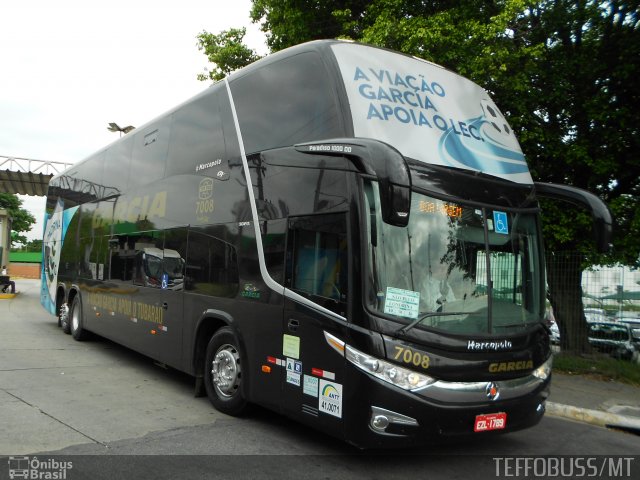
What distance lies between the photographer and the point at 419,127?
5277 mm

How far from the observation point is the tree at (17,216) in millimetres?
54250

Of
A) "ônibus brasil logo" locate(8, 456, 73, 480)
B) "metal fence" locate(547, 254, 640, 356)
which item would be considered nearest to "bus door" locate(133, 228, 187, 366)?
"ônibus brasil logo" locate(8, 456, 73, 480)

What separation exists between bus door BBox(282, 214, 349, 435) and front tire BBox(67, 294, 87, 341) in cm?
808

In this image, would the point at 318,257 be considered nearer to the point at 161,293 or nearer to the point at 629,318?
the point at 161,293

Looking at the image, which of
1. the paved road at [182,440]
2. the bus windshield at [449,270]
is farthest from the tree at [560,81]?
the bus windshield at [449,270]

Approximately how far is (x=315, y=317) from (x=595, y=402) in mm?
5423

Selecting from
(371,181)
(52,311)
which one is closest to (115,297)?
(52,311)

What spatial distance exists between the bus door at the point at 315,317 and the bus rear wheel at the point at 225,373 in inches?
39.4

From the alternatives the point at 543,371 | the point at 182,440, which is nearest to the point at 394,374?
the point at 543,371

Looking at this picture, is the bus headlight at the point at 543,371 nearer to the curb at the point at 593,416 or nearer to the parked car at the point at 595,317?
the curb at the point at 593,416

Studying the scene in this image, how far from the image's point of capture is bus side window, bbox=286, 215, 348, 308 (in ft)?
15.6

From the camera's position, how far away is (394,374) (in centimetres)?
439

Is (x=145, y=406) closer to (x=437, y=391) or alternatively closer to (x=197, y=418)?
(x=197, y=418)

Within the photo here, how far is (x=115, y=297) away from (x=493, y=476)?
284 inches
